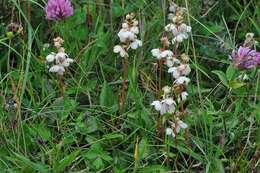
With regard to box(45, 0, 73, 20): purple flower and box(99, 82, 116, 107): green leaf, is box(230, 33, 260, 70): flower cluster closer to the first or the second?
box(99, 82, 116, 107): green leaf

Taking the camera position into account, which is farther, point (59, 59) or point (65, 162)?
point (59, 59)

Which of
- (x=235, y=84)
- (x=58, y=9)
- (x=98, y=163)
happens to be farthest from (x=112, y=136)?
(x=58, y=9)

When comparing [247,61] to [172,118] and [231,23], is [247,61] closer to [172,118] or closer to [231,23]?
[172,118]

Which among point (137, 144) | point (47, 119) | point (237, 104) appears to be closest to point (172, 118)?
point (137, 144)

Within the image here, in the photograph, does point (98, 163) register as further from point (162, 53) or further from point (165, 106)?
point (162, 53)

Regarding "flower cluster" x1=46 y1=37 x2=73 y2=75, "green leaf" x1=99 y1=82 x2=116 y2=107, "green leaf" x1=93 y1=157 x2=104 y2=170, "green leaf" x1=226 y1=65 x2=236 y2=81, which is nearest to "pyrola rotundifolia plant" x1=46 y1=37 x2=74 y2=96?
"flower cluster" x1=46 y1=37 x2=73 y2=75

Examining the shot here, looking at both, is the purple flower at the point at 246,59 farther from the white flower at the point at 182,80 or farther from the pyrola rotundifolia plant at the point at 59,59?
the pyrola rotundifolia plant at the point at 59,59
